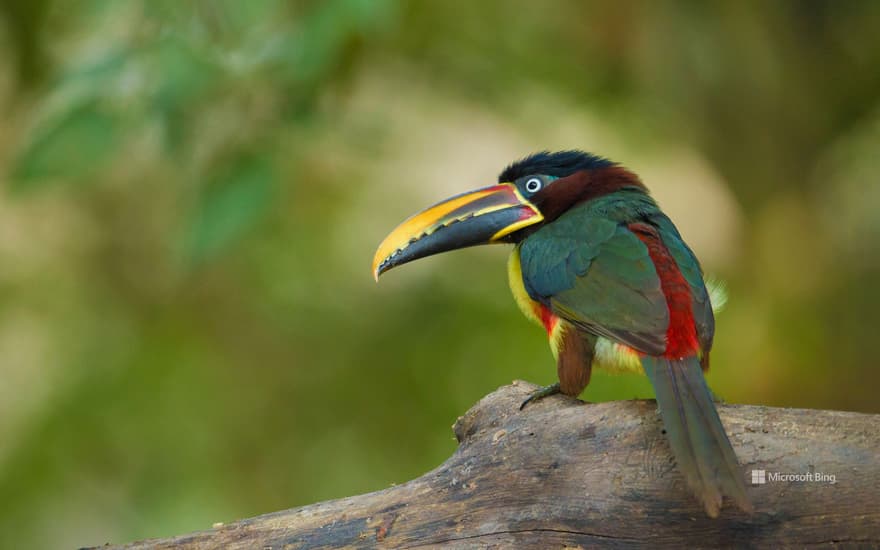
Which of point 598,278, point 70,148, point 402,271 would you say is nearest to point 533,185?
point 598,278

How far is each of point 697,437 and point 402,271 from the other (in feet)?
12.2

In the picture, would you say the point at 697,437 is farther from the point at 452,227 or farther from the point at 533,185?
the point at 533,185

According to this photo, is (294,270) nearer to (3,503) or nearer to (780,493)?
(3,503)

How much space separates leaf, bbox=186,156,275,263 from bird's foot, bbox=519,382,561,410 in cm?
109

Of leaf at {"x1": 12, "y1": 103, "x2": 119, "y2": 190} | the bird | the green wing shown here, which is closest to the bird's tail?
the bird

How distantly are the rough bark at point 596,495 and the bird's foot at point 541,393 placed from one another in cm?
4

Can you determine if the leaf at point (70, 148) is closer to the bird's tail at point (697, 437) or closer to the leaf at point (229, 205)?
the leaf at point (229, 205)

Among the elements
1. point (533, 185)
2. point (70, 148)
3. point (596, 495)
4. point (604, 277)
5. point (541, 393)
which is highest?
point (70, 148)

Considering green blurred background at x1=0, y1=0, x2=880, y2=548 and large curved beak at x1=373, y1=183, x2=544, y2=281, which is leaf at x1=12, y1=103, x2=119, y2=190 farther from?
green blurred background at x1=0, y1=0, x2=880, y2=548

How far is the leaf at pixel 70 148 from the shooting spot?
11.4ft

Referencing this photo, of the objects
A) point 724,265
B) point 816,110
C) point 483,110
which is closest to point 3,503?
point 483,110

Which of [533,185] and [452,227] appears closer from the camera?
[452,227]

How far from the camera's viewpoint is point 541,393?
3.24 metres

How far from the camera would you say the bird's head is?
12.3 feet
